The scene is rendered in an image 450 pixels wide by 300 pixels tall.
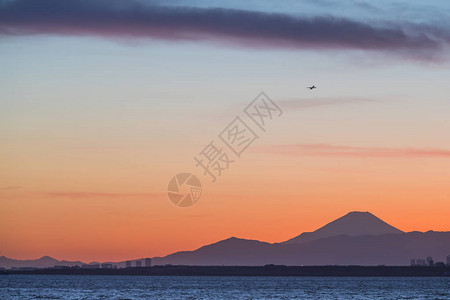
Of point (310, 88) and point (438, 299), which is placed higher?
point (310, 88)

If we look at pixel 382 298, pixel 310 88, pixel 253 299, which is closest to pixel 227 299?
pixel 253 299

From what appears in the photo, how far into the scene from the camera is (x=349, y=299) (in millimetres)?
142875

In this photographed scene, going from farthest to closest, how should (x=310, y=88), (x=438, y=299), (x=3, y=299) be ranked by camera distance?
1. (x=438, y=299)
2. (x=3, y=299)
3. (x=310, y=88)

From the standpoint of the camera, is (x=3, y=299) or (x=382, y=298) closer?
(x=3, y=299)

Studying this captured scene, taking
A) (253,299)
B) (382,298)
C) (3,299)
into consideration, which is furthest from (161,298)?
(382,298)

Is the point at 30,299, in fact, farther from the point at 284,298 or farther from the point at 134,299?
the point at 284,298

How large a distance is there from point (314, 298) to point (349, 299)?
6871mm

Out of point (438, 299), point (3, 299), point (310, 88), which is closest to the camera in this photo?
point (310, 88)

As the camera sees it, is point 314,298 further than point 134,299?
Yes

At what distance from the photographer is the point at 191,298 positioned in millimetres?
141750

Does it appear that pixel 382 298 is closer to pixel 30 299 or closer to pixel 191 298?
pixel 191 298

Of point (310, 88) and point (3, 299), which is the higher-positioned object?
point (310, 88)

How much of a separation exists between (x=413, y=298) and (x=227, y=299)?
33.2m

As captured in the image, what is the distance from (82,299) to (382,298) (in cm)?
5158
